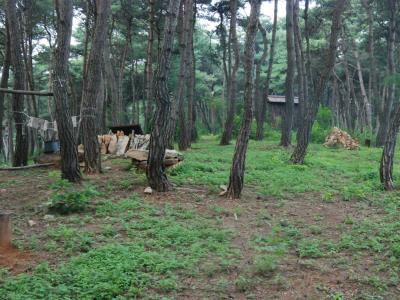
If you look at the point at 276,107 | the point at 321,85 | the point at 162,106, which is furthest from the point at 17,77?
the point at 276,107

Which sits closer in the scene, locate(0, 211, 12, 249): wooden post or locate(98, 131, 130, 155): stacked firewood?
locate(0, 211, 12, 249): wooden post

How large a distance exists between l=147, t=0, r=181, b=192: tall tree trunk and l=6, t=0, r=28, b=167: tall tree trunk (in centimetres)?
506

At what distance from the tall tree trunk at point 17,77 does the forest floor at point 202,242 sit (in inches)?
112

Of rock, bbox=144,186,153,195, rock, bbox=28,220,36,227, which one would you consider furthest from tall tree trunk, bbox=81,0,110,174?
rock, bbox=28,220,36,227

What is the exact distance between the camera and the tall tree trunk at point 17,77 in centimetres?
1157

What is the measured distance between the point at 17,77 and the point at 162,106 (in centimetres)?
535

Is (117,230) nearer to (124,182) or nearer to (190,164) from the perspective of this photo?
(124,182)

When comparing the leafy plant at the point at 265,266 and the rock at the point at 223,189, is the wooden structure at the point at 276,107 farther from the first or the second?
the leafy plant at the point at 265,266

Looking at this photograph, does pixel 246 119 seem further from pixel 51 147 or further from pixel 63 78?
pixel 51 147

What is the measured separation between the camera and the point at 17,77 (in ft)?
38.7

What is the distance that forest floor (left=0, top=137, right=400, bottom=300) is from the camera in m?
4.55

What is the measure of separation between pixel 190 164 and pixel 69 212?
Result: 15.6 feet

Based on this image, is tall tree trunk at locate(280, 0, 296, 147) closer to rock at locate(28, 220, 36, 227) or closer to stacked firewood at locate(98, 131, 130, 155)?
stacked firewood at locate(98, 131, 130, 155)

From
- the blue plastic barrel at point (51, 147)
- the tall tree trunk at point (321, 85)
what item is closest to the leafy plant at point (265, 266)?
the tall tree trunk at point (321, 85)
